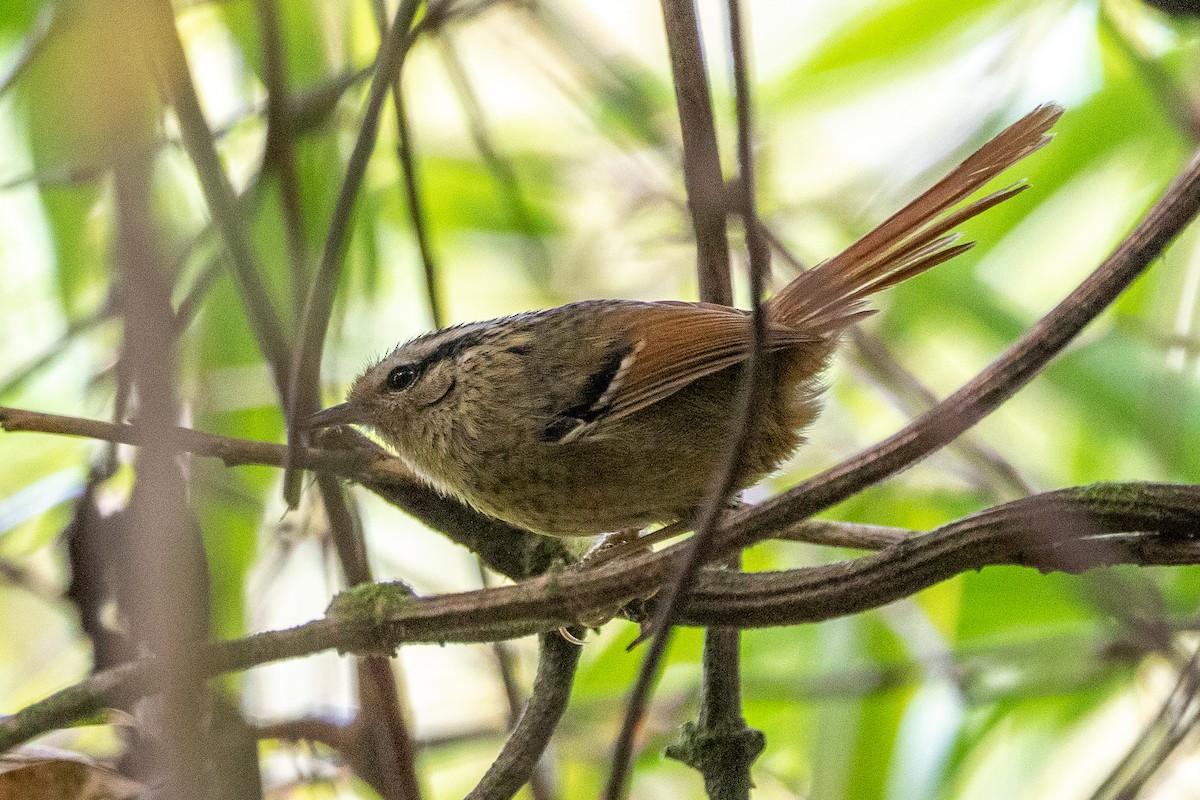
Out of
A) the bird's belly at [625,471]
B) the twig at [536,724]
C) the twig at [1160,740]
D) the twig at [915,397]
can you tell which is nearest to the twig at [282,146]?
the bird's belly at [625,471]

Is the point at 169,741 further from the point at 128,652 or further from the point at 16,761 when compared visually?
the point at 128,652

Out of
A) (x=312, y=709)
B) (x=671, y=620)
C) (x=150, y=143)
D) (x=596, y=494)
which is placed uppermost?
(x=150, y=143)

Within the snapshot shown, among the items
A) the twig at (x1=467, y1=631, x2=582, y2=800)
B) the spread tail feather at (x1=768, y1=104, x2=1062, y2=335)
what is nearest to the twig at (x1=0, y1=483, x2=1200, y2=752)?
the twig at (x1=467, y1=631, x2=582, y2=800)

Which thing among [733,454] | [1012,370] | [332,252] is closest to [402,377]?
[332,252]

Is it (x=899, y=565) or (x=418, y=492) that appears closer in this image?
(x=899, y=565)

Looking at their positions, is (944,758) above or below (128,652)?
below

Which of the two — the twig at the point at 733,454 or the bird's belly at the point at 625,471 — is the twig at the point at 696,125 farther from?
the bird's belly at the point at 625,471

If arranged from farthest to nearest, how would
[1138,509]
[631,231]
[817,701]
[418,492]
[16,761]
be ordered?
[631,231]
[817,701]
[418,492]
[16,761]
[1138,509]

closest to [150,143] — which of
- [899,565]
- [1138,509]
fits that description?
[899,565]

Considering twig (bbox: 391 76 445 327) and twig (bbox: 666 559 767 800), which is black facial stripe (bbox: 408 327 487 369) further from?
twig (bbox: 666 559 767 800)
